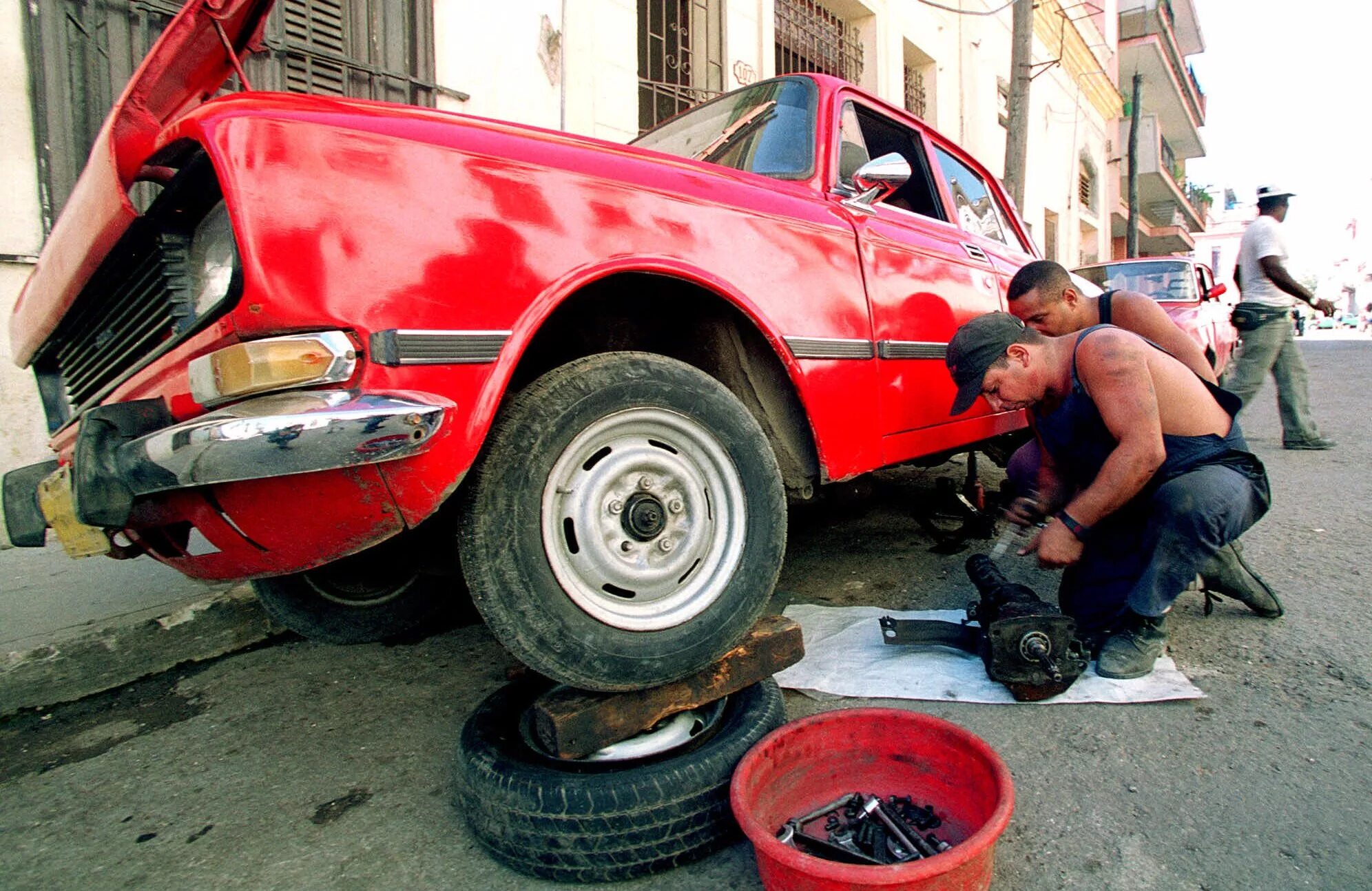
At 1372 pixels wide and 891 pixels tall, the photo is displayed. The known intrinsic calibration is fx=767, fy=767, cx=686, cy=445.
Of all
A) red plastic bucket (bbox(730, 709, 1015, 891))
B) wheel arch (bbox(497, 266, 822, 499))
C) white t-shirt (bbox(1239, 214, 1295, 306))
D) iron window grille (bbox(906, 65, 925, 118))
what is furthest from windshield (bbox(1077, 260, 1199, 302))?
red plastic bucket (bbox(730, 709, 1015, 891))

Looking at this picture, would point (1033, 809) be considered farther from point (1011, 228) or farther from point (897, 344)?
point (1011, 228)

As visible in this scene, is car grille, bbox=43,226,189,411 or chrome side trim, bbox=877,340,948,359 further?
chrome side trim, bbox=877,340,948,359

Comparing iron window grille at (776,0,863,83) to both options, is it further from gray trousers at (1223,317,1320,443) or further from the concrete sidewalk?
the concrete sidewalk

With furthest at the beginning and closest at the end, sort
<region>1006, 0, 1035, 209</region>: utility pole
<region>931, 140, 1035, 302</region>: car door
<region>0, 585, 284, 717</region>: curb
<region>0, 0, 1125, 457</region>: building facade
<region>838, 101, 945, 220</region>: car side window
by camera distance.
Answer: <region>1006, 0, 1035, 209</region>: utility pole → <region>0, 0, 1125, 457</region>: building facade → <region>931, 140, 1035, 302</region>: car door → <region>838, 101, 945, 220</region>: car side window → <region>0, 585, 284, 717</region>: curb

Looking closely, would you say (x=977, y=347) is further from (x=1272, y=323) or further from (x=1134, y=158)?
(x=1134, y=158)

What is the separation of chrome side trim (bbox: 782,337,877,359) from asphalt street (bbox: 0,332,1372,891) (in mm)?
621

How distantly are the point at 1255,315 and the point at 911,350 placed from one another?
4.03 m

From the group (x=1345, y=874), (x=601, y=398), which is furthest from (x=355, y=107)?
(x=1345, y=874)

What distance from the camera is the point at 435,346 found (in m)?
1.35

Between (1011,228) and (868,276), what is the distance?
207cm

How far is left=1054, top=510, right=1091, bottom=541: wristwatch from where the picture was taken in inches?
81.7

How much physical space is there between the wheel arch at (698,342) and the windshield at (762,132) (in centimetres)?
65

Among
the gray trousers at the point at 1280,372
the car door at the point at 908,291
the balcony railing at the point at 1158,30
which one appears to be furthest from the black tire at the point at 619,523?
the balcony railing at the point at 1158,30

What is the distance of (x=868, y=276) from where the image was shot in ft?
7.64
